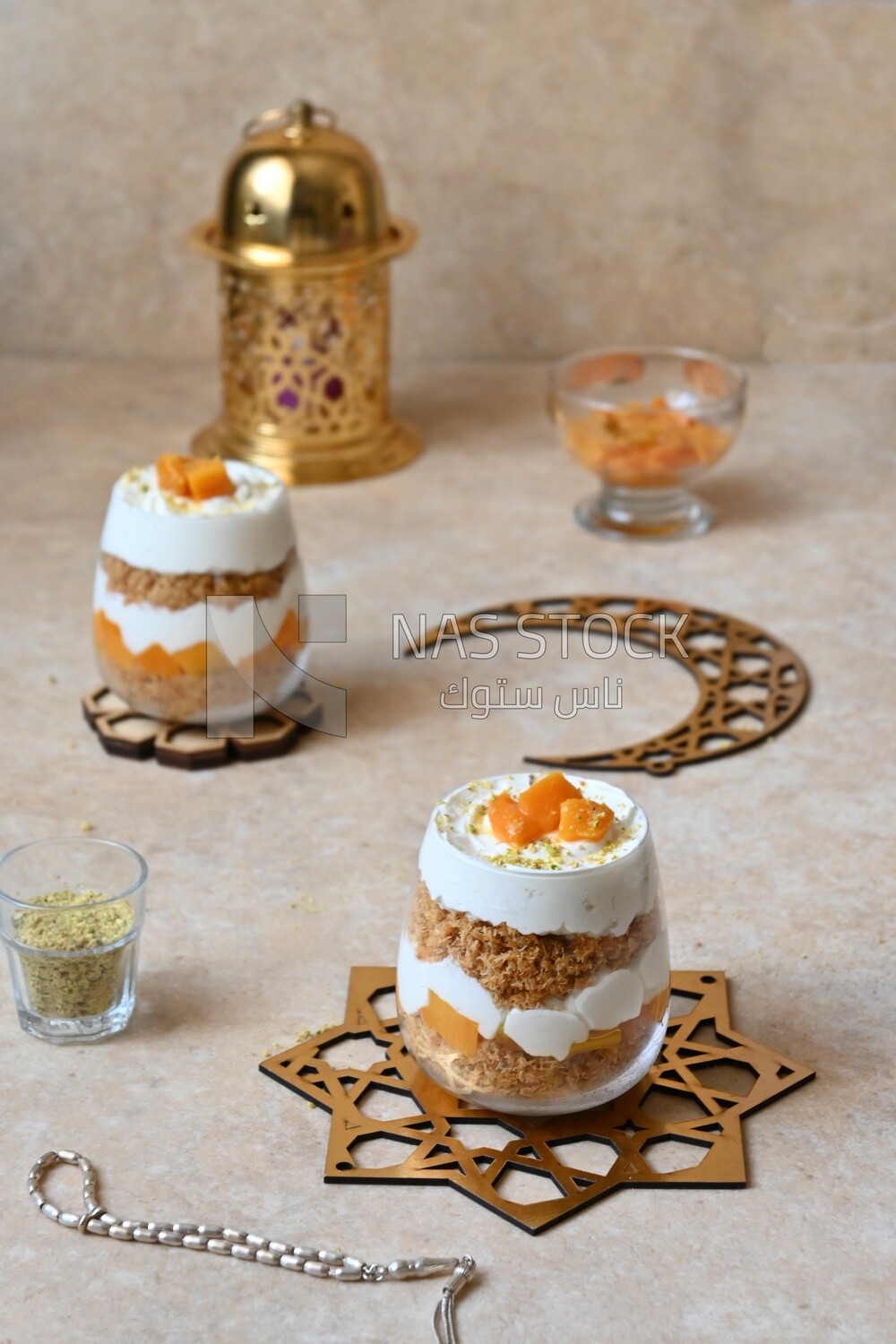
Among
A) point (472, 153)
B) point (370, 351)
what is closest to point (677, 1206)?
point (370, 351)

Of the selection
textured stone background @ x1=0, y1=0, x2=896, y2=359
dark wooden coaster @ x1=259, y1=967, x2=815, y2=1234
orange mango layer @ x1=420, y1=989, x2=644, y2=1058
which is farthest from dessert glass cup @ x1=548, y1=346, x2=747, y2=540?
orange mango layer @ x1=420, y1=989, x2=644, y2=1058

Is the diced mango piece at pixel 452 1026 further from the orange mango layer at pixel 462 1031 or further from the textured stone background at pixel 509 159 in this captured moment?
the textured stone background at pixel 509 159

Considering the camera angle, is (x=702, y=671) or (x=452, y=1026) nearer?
(x=452, y=1026)

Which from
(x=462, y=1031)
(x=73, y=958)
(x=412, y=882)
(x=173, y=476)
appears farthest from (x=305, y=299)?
(x=462, y=1031)

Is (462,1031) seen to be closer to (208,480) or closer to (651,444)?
(208,480)

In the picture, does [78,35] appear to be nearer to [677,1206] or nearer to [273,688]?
[273,688]

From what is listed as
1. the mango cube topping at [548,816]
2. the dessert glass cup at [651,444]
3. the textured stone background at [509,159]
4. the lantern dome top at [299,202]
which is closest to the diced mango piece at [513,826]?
the mango cube topping at [548,816]
